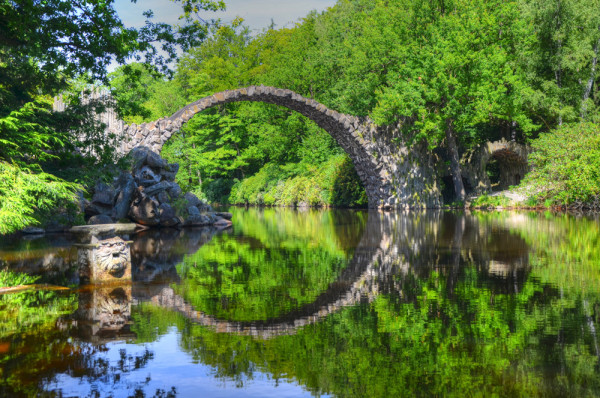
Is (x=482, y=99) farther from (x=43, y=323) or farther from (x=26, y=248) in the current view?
(x=43, y=323)

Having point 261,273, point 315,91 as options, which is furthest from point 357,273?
point 315,91

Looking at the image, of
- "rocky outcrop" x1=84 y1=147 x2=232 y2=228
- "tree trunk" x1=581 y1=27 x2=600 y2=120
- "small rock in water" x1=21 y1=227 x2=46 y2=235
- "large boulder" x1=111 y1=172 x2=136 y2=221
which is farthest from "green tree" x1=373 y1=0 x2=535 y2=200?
"small rock in water" x1=21 y1=227 x2=46 y2=235

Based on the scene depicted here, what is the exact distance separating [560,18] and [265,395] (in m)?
29.3

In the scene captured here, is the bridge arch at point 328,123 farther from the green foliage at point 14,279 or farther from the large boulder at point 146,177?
the green foliage at point 14,279

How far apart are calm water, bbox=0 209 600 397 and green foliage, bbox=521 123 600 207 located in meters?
15.4

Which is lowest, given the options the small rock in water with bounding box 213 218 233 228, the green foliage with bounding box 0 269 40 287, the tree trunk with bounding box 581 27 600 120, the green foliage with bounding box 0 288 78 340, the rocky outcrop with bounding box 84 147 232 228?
the green foliage with bounding box 0 288 78 340

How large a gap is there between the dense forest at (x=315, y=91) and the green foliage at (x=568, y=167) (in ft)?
0.26

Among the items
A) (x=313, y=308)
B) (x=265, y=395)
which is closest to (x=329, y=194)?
(x=313, y=308)

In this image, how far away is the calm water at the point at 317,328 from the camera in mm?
3945

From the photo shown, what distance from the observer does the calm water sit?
3.95 meters

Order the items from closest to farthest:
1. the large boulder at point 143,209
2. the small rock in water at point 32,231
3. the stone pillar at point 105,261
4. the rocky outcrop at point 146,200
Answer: the stone pillar at point 105,261 → the small rock in water at point 32,231 → the rocky outcrop at point 146,200 → the large boulder at point 143,209

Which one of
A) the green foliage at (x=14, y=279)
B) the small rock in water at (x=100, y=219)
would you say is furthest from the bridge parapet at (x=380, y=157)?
the green foliage at (x=14, y=279)

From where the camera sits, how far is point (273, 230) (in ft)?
61.6

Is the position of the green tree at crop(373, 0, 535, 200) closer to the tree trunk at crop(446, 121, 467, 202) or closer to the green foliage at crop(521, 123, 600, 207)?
the tree trunk at crop(446, 121, 467, 202)
